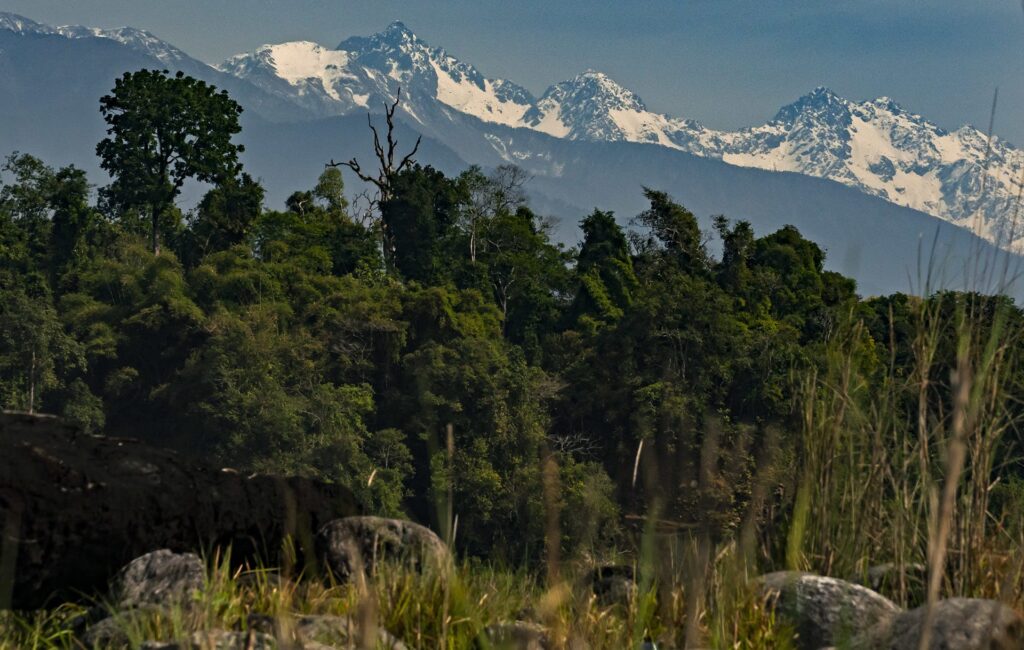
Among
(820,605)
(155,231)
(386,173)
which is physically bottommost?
(820,605)

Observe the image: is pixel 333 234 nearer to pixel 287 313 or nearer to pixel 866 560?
pixel 287 313

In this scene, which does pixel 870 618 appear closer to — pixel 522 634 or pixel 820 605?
pixel 820 605

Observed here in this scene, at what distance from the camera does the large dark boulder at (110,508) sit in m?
4.87

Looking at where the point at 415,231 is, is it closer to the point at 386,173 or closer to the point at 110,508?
the point at 386,173

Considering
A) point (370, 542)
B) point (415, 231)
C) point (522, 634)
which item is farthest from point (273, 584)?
point (415, 231)

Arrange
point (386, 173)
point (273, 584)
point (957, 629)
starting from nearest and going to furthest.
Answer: point (957, 629)
point (273, 584)
point (386, 173)

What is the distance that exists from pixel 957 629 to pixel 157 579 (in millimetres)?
2774

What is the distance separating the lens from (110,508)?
5164mm

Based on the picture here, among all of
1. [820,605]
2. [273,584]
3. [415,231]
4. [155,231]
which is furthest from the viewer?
[415,231]

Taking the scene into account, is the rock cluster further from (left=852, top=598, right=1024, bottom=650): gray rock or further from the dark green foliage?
the dark green foliage

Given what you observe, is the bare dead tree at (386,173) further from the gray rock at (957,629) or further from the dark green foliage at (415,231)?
the gray rock at (957,629)

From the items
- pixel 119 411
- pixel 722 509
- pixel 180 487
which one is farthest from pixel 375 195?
pixel 180 487

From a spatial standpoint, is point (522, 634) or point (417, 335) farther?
point (417, 335)

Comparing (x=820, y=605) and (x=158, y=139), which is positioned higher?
(x=158, y=139)
